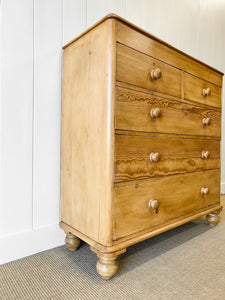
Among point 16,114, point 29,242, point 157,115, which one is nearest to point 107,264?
point 29,242

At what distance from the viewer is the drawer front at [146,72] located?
2.70 ft

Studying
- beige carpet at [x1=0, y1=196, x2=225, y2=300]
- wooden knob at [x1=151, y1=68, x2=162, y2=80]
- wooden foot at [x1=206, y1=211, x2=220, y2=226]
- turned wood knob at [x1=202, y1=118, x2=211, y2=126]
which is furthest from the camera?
wooden foot at [x1=206, y1=211, x2=220, y2=226]

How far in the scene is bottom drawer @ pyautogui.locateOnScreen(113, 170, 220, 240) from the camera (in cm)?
83

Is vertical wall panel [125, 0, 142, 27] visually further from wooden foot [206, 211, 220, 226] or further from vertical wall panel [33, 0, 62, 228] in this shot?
wooden foot [206, 211, 220, 226]

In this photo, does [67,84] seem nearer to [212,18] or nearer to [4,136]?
[4,136]

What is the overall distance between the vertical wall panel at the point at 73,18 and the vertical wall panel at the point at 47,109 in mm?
A: 30

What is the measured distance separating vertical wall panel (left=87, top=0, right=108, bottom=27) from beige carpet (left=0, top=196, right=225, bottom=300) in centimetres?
122

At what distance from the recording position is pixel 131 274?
0.86m

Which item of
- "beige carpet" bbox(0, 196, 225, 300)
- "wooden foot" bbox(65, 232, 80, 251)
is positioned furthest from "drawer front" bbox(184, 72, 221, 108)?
"wooden foot" bbox(65, 232, 80, 251)

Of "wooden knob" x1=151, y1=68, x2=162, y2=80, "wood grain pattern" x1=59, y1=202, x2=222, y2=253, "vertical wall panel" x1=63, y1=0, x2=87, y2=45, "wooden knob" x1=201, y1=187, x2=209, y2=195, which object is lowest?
"wood grain pattern" x1=59, y1=202, x2=222, y2=253

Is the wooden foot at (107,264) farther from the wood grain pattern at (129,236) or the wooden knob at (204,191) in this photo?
the wooden knob at (204,191)

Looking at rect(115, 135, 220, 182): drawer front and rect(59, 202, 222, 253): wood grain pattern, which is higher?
rect(115, 135, 220, 182): drawer front

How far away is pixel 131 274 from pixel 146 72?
0.83 m

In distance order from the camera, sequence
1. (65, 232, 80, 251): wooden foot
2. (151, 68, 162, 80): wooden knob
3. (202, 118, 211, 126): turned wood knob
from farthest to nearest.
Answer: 1. (202, 118, 211, 126): turned wood knob
2. (65, 232, 80, 251): wooden foot
3. (151, 68, 162, 80): wooden knob
